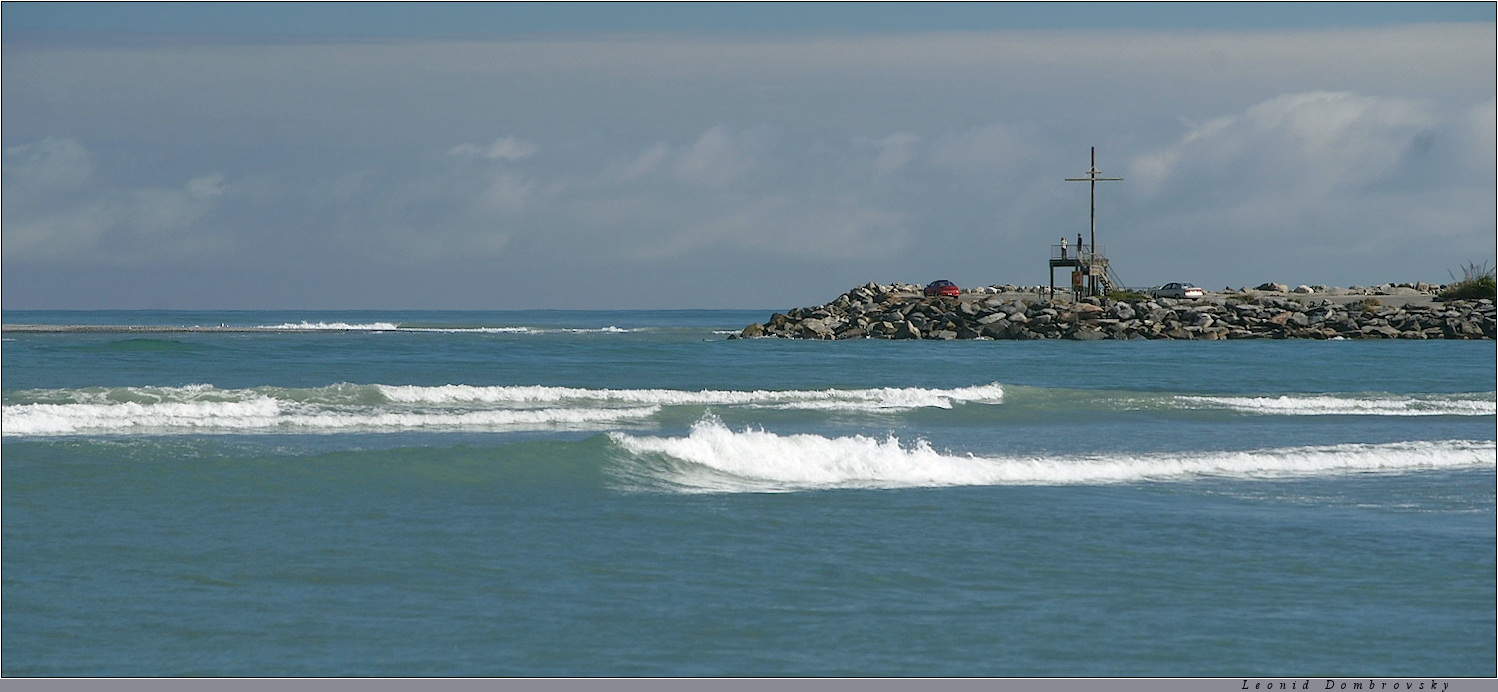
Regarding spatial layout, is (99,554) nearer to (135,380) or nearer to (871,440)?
(871,440)

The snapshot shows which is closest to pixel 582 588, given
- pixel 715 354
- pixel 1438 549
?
pixel 1438 549

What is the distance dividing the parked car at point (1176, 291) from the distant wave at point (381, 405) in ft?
167

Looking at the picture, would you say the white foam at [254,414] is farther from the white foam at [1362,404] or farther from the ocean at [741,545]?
the white foam at [1362,404]

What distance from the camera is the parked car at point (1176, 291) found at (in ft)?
249

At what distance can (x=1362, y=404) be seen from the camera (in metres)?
26.3

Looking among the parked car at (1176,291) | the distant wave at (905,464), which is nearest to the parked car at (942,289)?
the parked car at (1176,291)

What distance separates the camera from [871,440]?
53.7 ft

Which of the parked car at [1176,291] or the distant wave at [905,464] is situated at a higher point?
the parked car at [1176,291]

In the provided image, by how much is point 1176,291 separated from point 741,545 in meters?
70.7

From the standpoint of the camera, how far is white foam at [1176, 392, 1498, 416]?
24.7 metres
